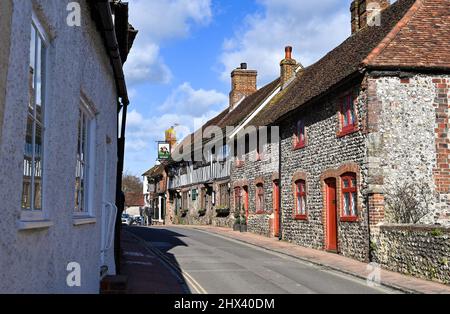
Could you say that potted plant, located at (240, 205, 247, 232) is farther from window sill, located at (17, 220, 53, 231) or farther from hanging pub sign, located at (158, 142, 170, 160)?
hanging pub sign, located at (158, 142, 170, 160)

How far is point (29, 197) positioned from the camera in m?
4.02

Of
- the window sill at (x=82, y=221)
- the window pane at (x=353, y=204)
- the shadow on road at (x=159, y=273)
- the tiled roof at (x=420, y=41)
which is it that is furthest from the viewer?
the window pane at (x=353, y=204)

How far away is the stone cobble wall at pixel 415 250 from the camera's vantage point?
39.1 ft

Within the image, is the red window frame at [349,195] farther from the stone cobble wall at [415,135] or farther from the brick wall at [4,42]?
the brick wall at [4,42]

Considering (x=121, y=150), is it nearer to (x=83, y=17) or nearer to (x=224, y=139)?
(x=83, y=17)

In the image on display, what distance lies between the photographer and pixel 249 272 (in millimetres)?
13375

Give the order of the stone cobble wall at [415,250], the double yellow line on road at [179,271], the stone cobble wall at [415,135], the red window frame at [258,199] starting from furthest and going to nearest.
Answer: the red window frame at [258,199], the stone cobble wall at [415,135], the stone cobble wall at [415,250], the double yellow line on road at [179,271]

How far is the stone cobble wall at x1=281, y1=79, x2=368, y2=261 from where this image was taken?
1588cm

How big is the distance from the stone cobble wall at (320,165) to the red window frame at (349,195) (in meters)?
0.25

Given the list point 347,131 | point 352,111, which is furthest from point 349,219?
point 352,111

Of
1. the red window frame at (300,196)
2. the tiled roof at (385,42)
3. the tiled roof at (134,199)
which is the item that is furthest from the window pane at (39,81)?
the tiled roof at (134,199)

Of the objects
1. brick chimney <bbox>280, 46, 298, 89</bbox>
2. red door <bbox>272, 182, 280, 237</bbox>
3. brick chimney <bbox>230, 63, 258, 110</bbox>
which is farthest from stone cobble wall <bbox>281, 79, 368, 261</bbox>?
brick chimney <bbox>230, 63, 258, 110</bbox>
